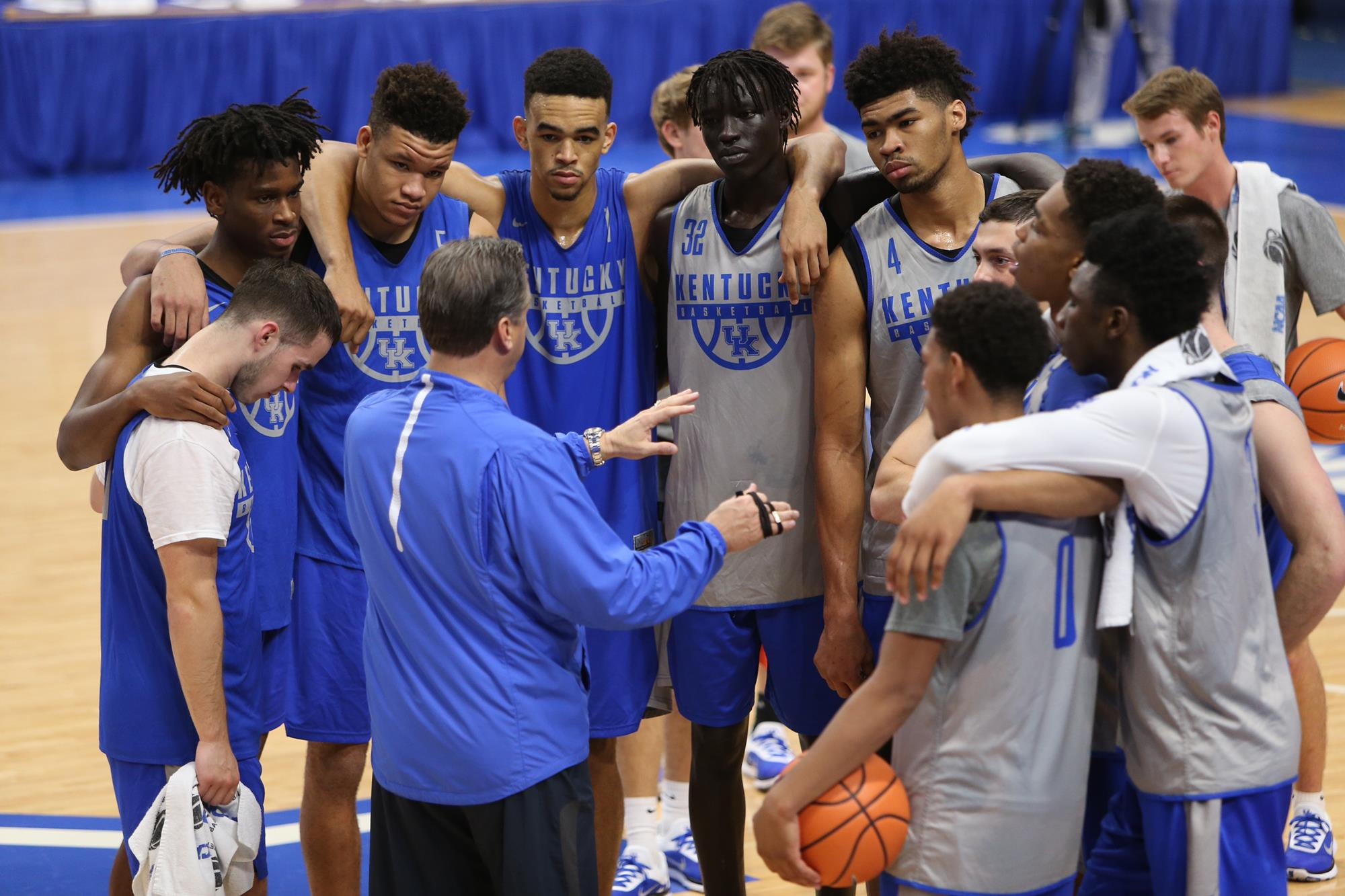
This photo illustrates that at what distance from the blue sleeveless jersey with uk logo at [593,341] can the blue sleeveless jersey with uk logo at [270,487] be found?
746mm

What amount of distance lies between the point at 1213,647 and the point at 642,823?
254cm

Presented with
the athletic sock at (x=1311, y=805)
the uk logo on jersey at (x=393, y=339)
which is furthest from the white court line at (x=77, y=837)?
the athletic sock at (x=1311, y=805)

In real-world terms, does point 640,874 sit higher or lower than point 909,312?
lower

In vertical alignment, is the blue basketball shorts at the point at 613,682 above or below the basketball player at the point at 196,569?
below

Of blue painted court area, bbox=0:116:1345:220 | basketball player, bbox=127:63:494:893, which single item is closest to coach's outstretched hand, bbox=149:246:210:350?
basketball player, bbox=127:63:494:893

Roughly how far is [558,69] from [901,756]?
2.32 meters

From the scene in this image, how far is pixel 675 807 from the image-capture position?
514cm

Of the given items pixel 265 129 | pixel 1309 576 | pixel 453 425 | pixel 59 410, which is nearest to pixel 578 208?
pixel 265 129

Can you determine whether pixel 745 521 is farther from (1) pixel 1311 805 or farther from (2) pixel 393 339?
(1) pixel 1311 805

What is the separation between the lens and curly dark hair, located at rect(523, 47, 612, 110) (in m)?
4.29

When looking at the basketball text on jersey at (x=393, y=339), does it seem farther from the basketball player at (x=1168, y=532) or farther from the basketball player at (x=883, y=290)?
the basketball player at (x=1168, y=532)

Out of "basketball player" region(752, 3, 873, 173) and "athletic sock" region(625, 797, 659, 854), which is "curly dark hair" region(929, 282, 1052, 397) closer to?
"athletic sock" region(625, 797, 659, 854)

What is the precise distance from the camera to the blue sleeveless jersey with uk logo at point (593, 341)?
4316 mm

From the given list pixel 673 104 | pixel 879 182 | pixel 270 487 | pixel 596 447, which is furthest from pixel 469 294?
pixel 673 104
